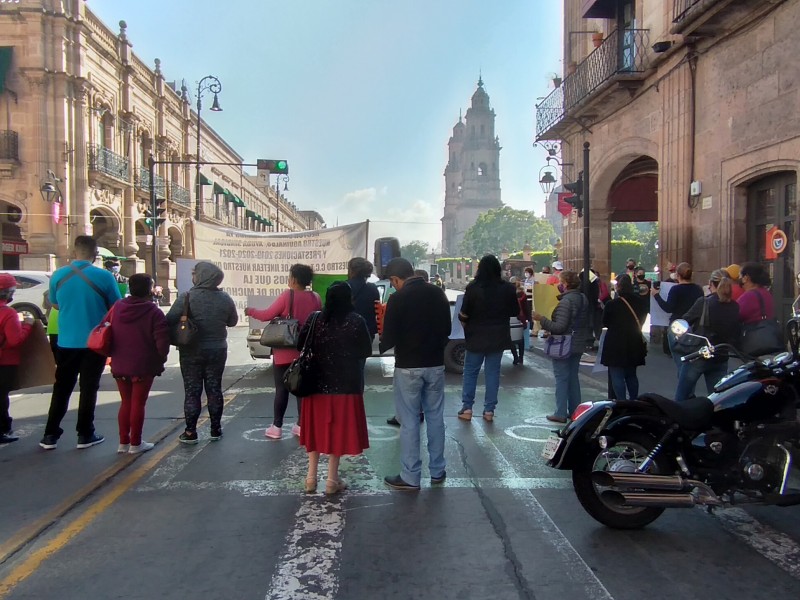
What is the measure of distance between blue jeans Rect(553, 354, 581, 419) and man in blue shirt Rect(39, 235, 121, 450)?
4735 mm

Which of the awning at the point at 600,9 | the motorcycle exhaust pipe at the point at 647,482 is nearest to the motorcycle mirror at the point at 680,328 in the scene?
the motorcycle exhaust pipe at the point at 647,482

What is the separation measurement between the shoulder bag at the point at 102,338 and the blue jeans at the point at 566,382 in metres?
4.61

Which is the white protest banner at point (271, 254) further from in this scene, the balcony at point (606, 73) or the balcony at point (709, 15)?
the balcony at point (606, 73)

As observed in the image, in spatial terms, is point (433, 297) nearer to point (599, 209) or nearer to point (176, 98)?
point (599, 209)

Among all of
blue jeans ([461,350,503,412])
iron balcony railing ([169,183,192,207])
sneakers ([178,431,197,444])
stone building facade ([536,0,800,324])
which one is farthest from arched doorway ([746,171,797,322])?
iron balcony railing ([169,183,192,207])

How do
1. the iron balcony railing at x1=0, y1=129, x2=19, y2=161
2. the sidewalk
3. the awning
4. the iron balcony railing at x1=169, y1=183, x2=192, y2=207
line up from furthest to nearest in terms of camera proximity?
the iron balcony railing at x1=169, y1=183, x2=192, y2=207 < the iron balcony railing at x1=0, y1=129, x2=19, y2=161 < the awning < the sidewalk

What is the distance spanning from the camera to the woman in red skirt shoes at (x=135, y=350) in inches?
221

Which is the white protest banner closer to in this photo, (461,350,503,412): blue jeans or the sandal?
(461,350,503,412): blue jeans

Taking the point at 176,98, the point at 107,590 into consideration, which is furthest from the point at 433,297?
the point at 176,98

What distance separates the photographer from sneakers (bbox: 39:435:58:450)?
19.5ft

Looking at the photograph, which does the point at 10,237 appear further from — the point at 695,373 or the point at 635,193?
the point at 695,373

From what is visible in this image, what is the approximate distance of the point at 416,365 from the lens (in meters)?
4.90

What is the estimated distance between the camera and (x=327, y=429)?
4648mm

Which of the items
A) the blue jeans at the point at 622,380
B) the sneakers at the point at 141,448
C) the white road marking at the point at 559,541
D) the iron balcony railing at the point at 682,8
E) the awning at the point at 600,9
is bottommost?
the white road marking at the point at 559,541
